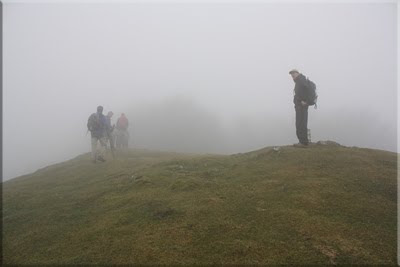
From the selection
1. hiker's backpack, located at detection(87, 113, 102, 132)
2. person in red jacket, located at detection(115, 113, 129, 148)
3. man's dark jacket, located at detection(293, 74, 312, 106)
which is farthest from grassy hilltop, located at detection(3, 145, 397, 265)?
person in red jacket, located at detection(115, 113, 129, 148)

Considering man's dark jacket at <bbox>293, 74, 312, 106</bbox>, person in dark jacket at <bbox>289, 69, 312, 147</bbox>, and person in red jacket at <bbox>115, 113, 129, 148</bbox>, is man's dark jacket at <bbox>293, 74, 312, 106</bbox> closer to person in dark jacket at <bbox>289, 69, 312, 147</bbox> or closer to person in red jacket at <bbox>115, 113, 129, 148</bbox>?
person in dark jacket at <bbox>289, 69, 312, 147</bbox>

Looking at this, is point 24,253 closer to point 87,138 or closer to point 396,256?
point 396,256

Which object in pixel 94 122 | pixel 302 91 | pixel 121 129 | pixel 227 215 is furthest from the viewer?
pixel 121 129

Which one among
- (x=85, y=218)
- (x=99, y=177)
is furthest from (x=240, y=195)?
(x=99, y=177)

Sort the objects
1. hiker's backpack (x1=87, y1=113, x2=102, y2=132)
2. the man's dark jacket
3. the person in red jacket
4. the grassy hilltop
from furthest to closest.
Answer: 1. the person in red jacket
2. hiker's backpack (x1=87, y1=113, x2=102, y2=132)
3. the man's dark jacket
4. the grassy hilltop

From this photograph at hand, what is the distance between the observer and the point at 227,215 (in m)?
10.9

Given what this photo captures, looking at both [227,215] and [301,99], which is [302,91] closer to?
[301,99]

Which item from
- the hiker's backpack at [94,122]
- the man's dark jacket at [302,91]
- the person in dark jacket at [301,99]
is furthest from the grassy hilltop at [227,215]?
the hiker's backpack at [94,122]

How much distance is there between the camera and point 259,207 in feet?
37.5

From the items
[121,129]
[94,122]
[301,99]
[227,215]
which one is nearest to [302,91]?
[301,99]

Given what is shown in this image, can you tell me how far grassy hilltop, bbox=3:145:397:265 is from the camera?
8.80 metres

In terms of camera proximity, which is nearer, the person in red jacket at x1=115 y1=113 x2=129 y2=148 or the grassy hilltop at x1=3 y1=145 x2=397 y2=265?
the grassy hilltop at x1=3 y1=145 x2=397 y2=265

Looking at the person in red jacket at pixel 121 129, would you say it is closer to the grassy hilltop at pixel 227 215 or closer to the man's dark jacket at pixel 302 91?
the grassy hilltop at pixel 227 215

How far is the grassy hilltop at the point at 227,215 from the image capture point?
8.80 meters
